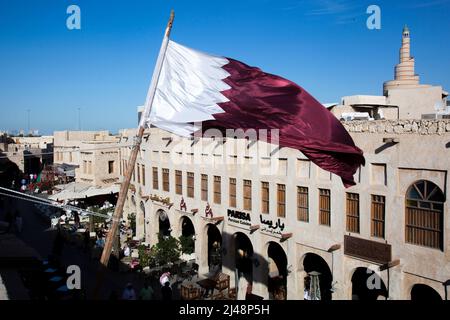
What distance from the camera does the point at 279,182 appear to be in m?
19.9

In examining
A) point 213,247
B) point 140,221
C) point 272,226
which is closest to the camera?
point 272,226

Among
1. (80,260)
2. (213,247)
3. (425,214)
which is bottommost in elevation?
(80,260)

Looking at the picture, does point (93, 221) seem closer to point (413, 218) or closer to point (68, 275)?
point (68, 275)

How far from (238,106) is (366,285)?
43.2ft

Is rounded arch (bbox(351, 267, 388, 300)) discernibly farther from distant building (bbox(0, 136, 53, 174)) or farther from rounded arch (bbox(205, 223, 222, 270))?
distant building (bbox(0, 136, 53, 174))

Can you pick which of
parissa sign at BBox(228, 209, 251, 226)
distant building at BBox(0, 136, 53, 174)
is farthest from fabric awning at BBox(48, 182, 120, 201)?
parissa sign at BBox(228, 209, 251, 226)

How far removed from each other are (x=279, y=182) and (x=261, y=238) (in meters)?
3.29

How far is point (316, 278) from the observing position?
18234 millimetres

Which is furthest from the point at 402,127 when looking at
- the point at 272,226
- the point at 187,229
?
the point at 187,229

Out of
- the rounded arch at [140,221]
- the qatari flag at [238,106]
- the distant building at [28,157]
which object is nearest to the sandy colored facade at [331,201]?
the rounded arch at [140,221]

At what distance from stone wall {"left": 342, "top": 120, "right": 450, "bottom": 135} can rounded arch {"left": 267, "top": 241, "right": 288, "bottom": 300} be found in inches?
305

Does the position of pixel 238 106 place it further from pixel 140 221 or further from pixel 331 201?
pixel 140 221

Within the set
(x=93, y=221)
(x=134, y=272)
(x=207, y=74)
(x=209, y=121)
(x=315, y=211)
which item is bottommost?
(x=134, y=272)
